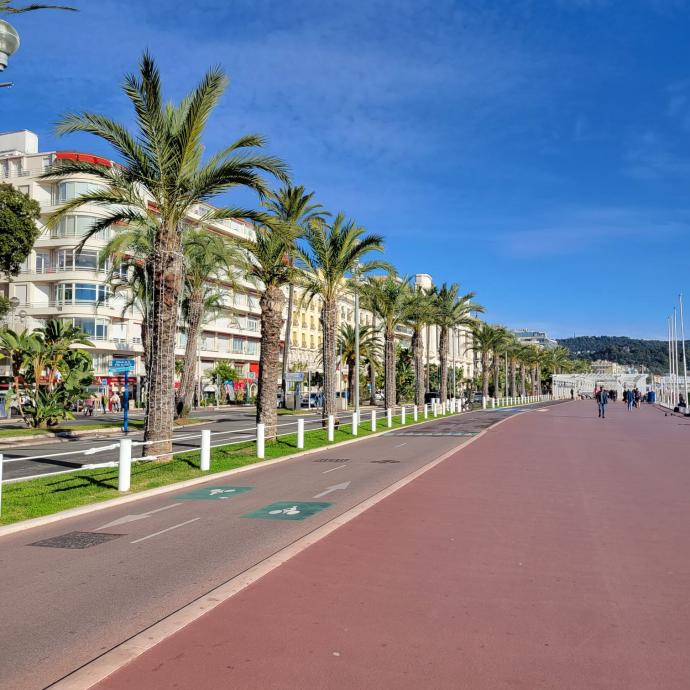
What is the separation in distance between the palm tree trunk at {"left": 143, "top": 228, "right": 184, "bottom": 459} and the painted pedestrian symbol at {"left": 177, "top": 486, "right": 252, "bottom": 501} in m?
3.36

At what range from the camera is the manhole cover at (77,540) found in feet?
27.1

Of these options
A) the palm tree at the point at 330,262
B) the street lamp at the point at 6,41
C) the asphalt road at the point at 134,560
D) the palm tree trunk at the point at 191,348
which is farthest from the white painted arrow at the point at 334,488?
the palm tree trunk at the point at 191,348

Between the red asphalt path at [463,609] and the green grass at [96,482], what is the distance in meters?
4.55

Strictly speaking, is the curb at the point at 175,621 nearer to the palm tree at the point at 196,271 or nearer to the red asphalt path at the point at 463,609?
the red asphalt path at the point at 463,609

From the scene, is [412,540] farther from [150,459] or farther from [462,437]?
[462,437]

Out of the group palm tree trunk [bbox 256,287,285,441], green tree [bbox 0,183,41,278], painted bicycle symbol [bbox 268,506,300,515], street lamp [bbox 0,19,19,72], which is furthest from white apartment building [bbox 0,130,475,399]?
street lamp [bbox 0,19,19,72]

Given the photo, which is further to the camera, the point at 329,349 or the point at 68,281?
the point at 68,281

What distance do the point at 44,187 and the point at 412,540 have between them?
56.6 metres

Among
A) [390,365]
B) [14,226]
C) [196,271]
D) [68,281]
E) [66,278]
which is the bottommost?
[390,365]

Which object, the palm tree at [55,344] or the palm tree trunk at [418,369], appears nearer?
the palm tree at [55,344]

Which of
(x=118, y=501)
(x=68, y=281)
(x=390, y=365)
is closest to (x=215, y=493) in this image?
(x=118, y=501)

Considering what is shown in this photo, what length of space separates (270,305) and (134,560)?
15000 millimetres

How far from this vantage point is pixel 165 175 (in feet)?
54.1

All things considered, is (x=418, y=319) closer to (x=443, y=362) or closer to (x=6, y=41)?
(x=443, y=362)
